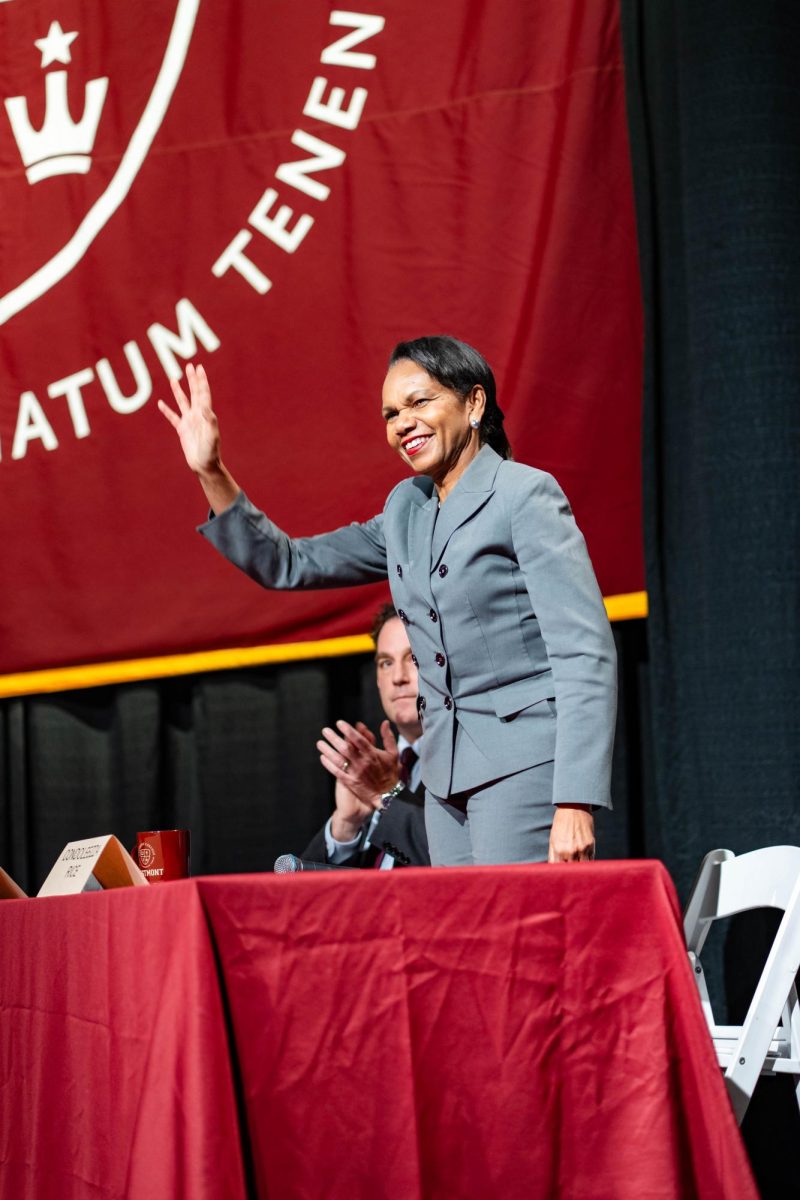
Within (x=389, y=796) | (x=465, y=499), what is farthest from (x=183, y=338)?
(x=465, y=499)

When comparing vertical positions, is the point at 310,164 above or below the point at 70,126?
below

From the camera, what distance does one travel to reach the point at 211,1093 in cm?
93

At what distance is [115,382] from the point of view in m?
3.02

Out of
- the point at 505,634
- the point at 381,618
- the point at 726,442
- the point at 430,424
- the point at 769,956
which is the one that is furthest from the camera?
the point at 381,618

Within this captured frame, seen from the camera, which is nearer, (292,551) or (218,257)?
(292,551)

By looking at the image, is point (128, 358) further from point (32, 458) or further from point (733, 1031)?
point (733, 1031)

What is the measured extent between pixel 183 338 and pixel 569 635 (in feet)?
5.86

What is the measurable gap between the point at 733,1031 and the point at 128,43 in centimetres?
252

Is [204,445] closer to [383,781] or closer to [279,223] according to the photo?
[383,781]

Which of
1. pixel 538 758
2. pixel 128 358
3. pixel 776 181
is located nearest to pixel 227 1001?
pixel 538 758

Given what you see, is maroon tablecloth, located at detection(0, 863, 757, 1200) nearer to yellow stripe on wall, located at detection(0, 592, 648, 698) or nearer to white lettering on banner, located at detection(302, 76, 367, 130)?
yellow stripe on wall, located at detection(0, 592, 648, 698)

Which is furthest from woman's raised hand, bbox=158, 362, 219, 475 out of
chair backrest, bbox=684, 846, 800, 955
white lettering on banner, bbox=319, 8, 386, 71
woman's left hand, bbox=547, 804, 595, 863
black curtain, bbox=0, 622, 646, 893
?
white lettering on banner, bbox=319, 8, 386, 71

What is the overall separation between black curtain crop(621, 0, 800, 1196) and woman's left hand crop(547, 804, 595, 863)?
3.52 ft

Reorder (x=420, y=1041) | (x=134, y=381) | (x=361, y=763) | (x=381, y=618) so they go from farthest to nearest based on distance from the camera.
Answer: (x=134, y=381), (x=381, y=618), (x=361, y=763), (x=420, y=1041)
